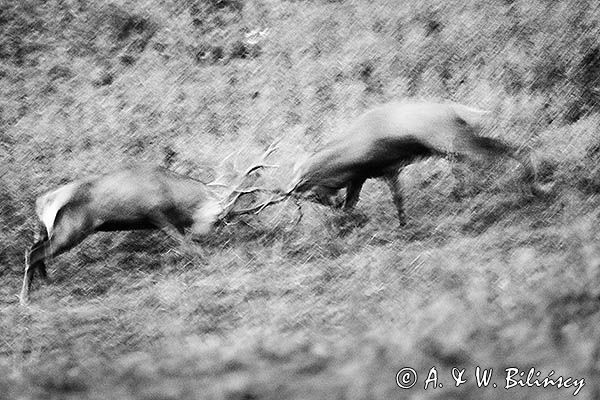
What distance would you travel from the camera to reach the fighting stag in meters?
4.36

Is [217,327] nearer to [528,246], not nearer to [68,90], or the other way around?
[528,246]

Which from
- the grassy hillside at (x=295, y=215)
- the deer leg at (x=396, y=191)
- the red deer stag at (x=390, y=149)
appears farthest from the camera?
the deer leg at (x=396, y=191)

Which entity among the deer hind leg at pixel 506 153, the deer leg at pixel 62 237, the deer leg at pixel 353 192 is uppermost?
the deer hind leg at pixel 506 153

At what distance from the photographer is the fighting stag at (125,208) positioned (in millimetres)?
4363

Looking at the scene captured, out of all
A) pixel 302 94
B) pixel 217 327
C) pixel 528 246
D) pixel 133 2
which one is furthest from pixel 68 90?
pixel 528 246

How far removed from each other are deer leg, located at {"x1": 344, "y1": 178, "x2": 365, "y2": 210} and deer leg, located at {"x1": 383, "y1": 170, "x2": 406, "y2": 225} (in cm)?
15

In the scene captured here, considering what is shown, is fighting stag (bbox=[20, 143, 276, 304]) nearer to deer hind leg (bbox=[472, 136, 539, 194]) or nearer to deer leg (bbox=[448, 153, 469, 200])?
deer leg (bbox=[448, 153, 469, 200])

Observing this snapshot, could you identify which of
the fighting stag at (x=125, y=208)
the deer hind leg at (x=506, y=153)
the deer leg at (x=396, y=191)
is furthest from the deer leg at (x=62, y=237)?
the deer hind leg at (x=506, y=153)

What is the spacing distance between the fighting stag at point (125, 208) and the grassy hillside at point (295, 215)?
6.0 inches

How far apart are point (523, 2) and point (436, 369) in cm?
291

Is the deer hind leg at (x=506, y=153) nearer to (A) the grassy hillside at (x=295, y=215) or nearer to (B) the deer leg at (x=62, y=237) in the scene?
(A) the grassy hillside at (x=295, y=215)

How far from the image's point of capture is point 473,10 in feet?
17.9

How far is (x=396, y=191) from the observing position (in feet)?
14.7

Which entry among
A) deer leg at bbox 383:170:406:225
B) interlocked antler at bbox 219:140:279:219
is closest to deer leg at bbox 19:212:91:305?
interlocked antler at bbox 219:140:279:219
